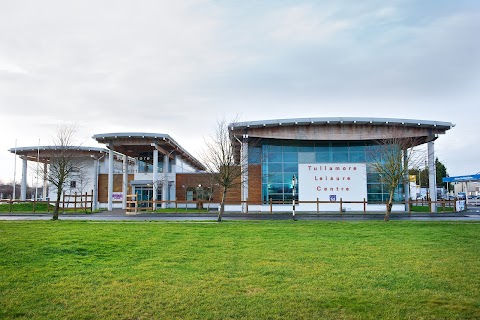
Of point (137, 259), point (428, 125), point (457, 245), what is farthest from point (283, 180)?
point (137, 259)

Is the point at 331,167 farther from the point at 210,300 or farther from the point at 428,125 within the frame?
the point at 210,300

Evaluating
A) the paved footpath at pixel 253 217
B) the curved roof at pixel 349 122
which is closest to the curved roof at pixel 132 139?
the curved roof at pixel 349 122

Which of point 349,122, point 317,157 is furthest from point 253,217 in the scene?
point 349,122

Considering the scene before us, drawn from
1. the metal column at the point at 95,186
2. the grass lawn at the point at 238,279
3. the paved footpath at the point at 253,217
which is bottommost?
the paved footpath at the point at 253,217

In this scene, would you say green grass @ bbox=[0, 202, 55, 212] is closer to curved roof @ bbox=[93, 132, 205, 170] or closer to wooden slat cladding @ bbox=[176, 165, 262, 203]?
curved roof @ bbox=[93, 132, 205, 170]

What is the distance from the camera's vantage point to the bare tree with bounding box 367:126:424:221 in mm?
25422

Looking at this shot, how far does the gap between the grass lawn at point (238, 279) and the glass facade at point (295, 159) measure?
25.9 meters

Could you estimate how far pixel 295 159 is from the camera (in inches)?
1505

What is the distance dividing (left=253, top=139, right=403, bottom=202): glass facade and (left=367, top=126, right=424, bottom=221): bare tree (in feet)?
5.06

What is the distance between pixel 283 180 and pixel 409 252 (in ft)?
91.1

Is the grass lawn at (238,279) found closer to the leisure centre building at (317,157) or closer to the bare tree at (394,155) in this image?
the bare tree at (394,155)

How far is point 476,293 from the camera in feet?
21.1

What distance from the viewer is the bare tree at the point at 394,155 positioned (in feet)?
83.4

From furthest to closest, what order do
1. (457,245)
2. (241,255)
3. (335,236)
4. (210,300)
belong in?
(335,236), (457,245), (241,255), (210,300)
